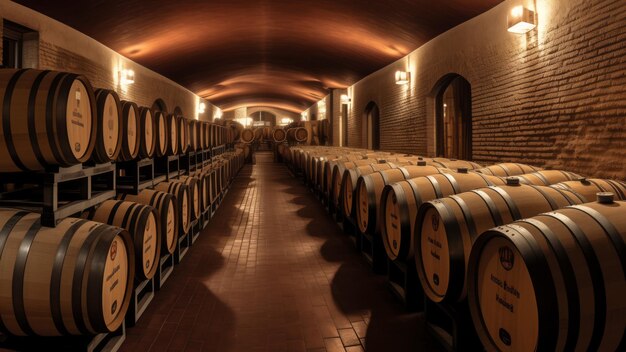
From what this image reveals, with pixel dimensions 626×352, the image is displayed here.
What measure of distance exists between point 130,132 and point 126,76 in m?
7.11

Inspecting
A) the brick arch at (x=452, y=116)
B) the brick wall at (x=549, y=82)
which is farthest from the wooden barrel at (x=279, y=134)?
the brick wall at (x=549, y=82)

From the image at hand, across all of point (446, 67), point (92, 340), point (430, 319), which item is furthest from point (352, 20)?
point (92, 340)

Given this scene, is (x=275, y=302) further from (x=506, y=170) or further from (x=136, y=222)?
(x=506, y=170)

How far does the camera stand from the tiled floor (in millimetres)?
2668

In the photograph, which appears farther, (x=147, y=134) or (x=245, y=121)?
(x=245, y=121)

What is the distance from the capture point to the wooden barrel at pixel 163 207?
3.61m

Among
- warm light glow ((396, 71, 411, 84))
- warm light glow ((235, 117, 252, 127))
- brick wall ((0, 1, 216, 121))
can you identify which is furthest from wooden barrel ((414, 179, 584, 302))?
warm light glow ((235, 117, 252, 127))

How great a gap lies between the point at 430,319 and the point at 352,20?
6986 millimetres

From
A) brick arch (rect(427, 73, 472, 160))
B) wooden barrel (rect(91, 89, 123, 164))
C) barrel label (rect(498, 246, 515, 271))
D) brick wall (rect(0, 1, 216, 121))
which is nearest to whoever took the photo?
barrel label (rect(498, 246, 515, 271))

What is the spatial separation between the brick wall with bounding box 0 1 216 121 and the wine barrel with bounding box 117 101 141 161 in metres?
3.54

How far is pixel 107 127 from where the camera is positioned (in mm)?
2930

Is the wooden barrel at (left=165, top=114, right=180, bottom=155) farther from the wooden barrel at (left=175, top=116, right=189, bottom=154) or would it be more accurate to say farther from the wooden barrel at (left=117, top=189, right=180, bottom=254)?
the wooden barrel at (left=117, top=189, right=180, bottom=254)

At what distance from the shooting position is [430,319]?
9.20 ft

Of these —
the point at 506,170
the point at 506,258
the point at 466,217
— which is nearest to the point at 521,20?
the point at 506,170
